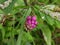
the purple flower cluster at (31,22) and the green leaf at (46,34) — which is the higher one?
the purple flower cluster at (31,22)

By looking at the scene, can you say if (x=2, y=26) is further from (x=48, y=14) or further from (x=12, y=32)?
(x=48, y=14)

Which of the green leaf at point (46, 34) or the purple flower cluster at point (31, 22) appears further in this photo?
the green leaf at point (46, 34)

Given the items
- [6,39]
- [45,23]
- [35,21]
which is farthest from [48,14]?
[6,39]

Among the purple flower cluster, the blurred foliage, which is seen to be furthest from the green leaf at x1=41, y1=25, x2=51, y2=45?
the purple flower cluster

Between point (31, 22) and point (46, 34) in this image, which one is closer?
point (31, 22)

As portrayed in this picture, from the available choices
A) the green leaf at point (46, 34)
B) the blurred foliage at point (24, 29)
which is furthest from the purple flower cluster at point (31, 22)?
the green leaf at point (46, 34)

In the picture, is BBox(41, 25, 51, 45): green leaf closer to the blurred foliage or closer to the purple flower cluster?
the blurred foliage

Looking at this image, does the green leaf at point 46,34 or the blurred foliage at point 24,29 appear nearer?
the blurred foliage at point 24,29

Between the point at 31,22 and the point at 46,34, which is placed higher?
the point at 31,22

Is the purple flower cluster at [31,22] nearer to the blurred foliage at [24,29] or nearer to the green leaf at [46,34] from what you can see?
the blurred foliage at [24,29]
